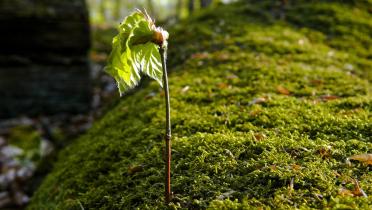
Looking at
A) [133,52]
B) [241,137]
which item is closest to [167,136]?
[133,52]

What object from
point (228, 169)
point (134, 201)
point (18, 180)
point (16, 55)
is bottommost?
point (18, 180)

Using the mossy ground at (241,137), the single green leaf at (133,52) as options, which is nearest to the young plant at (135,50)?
the single green leaf at (133,52)

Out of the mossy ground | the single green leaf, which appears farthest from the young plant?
the mossy ground

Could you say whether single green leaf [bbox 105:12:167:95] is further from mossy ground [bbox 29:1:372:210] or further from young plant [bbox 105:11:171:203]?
mossy ground [bbox 29:1:372:210]

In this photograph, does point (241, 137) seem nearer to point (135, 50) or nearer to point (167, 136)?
point (167, 136)

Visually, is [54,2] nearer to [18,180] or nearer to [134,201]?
[18,180]

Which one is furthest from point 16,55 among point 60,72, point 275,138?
point 275,138

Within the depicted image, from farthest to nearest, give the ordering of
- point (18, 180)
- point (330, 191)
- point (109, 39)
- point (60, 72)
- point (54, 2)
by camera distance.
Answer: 1. point (109, 39)
2. point (60, 72)
3. point (54, 2)
4. point (18, 180)
5. point (330, 191)

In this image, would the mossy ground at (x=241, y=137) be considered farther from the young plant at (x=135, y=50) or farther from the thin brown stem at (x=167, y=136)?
the young plant at (x=135, y=50)
